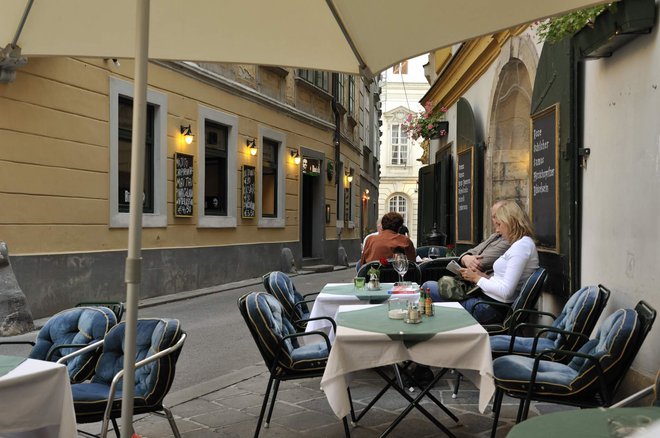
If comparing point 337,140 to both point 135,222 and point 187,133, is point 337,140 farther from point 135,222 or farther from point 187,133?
point 135,222

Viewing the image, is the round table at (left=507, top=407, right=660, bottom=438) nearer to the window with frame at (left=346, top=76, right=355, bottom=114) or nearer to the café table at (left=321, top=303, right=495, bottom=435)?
the café table at (left=321, top=303, right=495, bottom=435)

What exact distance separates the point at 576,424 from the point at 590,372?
1.39 m

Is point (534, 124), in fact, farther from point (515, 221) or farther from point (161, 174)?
point (161, 174)

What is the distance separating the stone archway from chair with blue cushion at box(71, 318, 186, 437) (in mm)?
6174

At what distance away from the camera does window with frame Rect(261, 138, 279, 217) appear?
50.1ft

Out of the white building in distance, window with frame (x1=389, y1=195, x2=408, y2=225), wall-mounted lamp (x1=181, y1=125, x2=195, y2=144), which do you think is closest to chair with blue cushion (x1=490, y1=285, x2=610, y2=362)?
wall-mounted lamp (x1=181, y1=125, x2=195, y2=144)

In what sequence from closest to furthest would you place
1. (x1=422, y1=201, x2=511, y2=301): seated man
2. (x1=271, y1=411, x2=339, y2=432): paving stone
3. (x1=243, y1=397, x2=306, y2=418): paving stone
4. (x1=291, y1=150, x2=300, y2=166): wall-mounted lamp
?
(x1=271, y1=411, x2=339, y2=432): paving stone
(x1=243, y1=397, x2=306, y2=418): paving stone
(x1=422, y1=201, x2=511, y2=301): seated man
(x1=291, y1=150, x2=300, y2=166): wall-mounted lamp

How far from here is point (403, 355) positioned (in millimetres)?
3271

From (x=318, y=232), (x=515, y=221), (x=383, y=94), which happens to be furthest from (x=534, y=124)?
(x=383, y=94)

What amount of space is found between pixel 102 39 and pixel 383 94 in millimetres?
43055

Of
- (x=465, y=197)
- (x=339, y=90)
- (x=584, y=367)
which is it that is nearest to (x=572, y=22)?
(x=584, y=367)

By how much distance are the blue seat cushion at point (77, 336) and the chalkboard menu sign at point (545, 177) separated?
155 inches

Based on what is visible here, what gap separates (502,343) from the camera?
4.18 metres

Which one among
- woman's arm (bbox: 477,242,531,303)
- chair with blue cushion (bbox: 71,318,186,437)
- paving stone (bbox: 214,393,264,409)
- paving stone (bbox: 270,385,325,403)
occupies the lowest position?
paving stone (bbox: 214,393,264,409)
